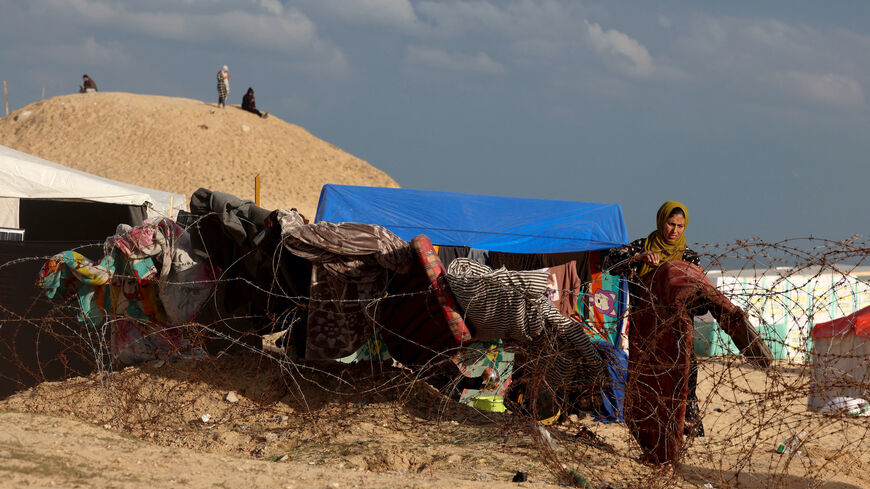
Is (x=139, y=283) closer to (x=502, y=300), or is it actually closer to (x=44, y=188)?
(x=502, y=300)

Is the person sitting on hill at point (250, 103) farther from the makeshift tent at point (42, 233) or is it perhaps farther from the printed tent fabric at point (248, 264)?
the printed tent fabric at point (248, 264)

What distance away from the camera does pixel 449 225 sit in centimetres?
745

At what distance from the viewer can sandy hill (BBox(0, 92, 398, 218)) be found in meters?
30.5

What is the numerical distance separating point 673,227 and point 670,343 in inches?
33.0

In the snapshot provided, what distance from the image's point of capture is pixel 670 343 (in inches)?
154

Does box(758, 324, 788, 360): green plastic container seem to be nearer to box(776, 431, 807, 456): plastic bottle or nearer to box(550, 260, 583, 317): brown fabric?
box(776, 431, 807, 456): plastic bottle

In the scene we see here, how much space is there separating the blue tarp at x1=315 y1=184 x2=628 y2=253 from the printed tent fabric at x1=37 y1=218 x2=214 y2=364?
2.17 m

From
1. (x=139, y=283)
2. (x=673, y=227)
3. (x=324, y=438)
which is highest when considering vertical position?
(x=673, y=227)

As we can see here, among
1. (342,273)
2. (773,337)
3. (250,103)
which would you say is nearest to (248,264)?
(342,273)

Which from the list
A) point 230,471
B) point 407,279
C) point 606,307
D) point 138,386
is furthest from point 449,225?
point 230,471

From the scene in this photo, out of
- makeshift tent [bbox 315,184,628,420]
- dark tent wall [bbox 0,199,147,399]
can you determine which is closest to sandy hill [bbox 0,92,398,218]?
makeshift tent [bbox 315,184,628,420]

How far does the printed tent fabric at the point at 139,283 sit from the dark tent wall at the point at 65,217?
3.92 m

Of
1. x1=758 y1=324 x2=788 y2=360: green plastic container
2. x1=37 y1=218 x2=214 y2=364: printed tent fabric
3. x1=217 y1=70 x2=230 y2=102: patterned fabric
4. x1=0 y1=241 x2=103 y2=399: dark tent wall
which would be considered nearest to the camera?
x1=758 y1=324 x2=788 y2=360: green plastic container

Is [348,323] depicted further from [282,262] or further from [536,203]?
[536,203]
